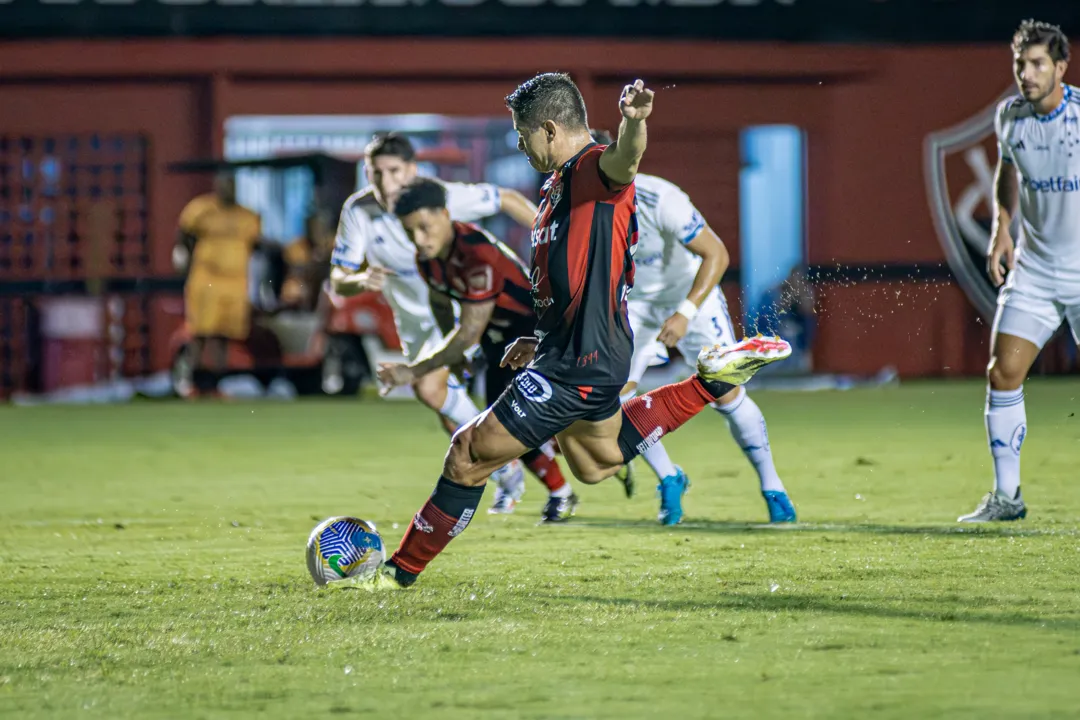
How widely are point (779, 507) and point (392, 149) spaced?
8.82 feet

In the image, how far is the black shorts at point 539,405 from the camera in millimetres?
5590

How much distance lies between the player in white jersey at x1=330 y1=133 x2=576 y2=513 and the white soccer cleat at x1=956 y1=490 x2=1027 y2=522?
5.82ft

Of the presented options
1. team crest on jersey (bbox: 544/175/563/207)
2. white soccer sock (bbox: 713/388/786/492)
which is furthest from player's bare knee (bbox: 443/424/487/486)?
white soccer sock (bbox: 713/388/786/492)

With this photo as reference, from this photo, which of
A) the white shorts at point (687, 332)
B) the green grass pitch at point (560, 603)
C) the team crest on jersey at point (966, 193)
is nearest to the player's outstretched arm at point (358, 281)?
A: the green grass pitch at point (560, 603)

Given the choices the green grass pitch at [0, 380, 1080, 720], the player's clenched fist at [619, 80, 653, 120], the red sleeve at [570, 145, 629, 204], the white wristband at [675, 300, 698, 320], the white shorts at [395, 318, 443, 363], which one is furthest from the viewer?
the white shorts at [395, 318, 443, 363]

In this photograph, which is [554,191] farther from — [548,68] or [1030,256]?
[548,68]

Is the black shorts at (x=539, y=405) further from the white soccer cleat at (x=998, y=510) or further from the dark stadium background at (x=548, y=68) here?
the dark stadium background at (x=548, y=68)

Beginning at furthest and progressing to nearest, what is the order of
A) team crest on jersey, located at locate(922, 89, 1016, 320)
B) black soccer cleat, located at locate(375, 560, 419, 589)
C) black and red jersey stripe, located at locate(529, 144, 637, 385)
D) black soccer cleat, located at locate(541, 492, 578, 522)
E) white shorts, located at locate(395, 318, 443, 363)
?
team crest on jersey, located at locate(922, 89, 1016, 320)
white shorts, located at locate(395, 318, 443, 363)
black soccer cleat, located at locate(541, 492, 578, 522)
black soccer cleat, located at locate(375, 560, 419, 589)
black and red jersey stripe, located at locate(529, 144, 637, 385)

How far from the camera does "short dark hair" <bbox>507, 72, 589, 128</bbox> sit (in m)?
5.38

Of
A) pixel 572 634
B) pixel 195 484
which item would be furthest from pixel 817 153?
pixel 572 634

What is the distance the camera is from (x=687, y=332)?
7.83 meters

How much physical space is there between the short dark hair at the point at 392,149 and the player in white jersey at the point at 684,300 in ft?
4.57

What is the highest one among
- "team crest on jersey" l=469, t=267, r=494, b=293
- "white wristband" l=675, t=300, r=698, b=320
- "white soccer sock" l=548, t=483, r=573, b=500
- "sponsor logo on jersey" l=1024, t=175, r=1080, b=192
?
"sponsor logo on jersey" l=1024, t=175, r=1080, b=192

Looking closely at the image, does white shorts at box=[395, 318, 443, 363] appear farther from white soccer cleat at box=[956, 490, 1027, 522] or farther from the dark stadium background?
the dark stadium background
